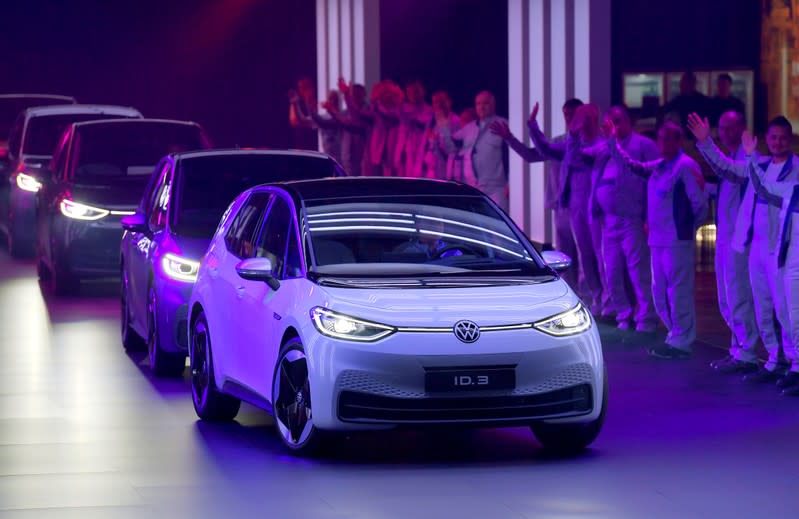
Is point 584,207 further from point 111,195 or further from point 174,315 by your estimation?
point 111,195

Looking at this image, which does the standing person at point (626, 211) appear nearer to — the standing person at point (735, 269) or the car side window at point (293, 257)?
the standing person at point (735, 269)

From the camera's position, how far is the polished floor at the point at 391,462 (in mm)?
8445

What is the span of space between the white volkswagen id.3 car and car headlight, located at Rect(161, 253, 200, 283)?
181 centimetres

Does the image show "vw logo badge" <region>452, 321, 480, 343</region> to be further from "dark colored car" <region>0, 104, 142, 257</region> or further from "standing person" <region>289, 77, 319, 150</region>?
"standing person" <region>289, 77, 319, 150</region>

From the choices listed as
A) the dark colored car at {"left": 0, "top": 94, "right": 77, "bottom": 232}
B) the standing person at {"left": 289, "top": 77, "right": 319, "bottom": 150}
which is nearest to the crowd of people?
the standing person at {"left": 289, "top": 77, "right": 319, "bottom": 150}

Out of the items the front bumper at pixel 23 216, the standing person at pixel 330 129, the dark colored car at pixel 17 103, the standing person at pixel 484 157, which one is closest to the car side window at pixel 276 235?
the standing person at pixel 484 157

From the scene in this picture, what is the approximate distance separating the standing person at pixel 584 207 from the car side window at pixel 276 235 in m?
5.62

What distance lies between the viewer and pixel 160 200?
14.0 meters

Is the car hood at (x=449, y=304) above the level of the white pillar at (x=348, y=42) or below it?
below

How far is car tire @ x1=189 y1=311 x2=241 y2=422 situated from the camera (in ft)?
36.1

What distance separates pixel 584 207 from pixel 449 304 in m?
7.18

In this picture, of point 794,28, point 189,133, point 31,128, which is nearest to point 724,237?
point 189,133

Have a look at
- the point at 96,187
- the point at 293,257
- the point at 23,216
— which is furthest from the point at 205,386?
the point at 23,216

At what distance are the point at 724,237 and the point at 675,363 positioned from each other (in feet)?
3.50
